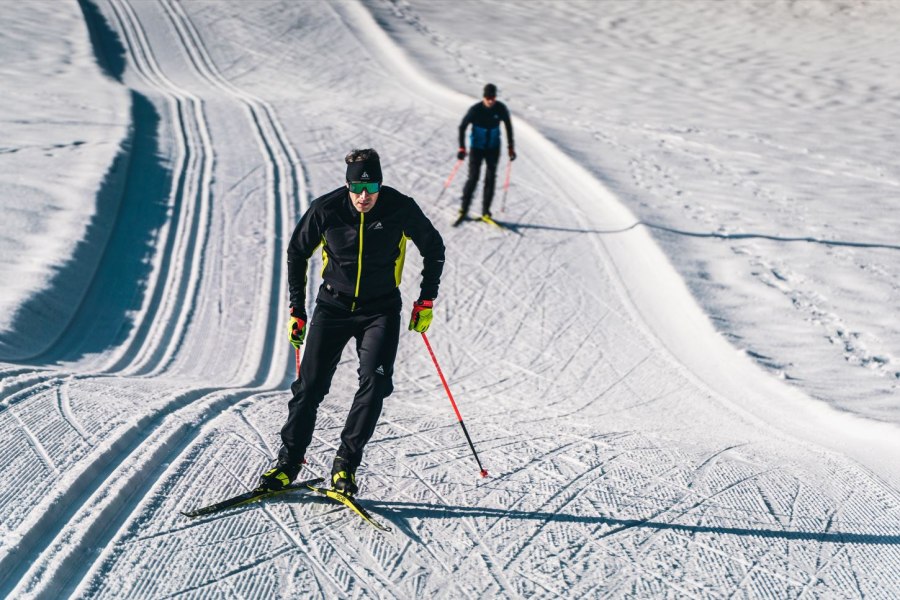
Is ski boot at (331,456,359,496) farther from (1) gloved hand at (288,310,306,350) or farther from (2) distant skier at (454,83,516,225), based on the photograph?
(2) distant skier at (454,83,516,225)

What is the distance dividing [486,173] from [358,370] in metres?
6.93

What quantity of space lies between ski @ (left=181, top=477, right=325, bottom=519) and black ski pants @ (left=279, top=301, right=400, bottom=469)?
0.18m

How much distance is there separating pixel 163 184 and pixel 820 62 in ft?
66.4

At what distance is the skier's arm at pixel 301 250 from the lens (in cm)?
419

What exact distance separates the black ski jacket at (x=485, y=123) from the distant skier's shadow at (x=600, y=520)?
21.3ft

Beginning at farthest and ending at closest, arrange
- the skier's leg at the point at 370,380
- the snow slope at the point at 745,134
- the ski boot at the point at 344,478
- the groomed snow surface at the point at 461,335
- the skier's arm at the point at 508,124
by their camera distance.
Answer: the skier's arm at the point at 508,124 → the snow slope at the point at 745,134 → the ski boot at the point at 344,478 → the skier's leg at the point at 370,380 → the groomed snow surface at the point at 461,335

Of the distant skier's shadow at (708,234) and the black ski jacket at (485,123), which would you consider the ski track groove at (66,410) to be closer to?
the black ski jacket at (485,123)

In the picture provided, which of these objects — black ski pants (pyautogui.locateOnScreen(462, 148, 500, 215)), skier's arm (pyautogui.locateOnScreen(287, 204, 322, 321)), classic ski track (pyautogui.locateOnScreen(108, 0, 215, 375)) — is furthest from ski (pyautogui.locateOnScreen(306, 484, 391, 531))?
black ski pants (pyautogui.locateOnScreen(462, 148, 500, 215))

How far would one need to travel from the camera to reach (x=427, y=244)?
439 cm

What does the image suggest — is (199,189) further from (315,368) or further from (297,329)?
(315,368)

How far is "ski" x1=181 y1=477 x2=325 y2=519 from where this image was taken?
4062mm

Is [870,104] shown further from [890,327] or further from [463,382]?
[463,382]

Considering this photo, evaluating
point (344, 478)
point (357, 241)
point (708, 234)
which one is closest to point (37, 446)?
point (344, 478)

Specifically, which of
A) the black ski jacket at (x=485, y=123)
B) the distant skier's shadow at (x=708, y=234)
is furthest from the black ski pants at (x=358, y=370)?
the distant skier's shadow at (x=708, y=234)
